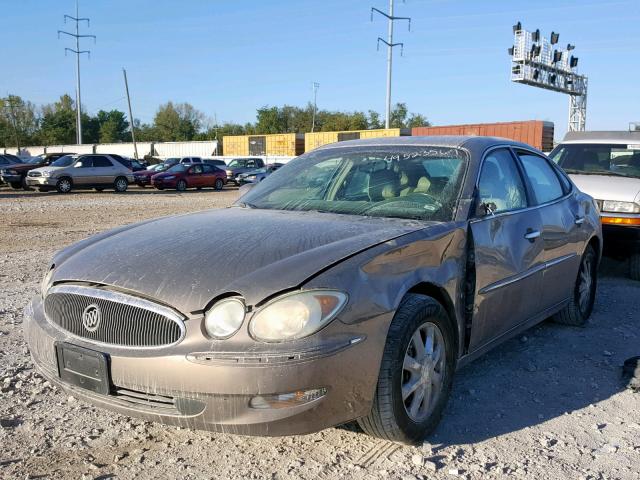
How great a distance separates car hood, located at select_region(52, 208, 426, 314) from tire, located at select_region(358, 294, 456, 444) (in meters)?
0.40

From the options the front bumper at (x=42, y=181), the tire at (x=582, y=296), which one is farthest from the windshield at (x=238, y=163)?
the tire at (x=582, y=296)

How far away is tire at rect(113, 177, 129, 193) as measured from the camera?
87.1ft

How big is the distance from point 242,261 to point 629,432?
232 centimetres

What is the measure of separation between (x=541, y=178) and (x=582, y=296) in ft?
4.05

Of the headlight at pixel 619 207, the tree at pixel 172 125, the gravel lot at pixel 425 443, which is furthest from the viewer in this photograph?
the tree at pixel 172 125

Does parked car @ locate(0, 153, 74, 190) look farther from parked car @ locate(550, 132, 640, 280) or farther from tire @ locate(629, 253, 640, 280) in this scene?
tire @ locate(629, 253, 640, 280)

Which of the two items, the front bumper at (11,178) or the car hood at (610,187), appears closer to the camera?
the car hood at (610,187)

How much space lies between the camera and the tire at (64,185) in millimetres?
24641

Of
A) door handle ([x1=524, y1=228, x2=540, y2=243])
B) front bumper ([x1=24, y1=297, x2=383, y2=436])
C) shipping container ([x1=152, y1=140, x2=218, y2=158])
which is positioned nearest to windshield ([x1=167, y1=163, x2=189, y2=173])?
door handle ([x1=524, y1=228, x2=540, y2=243])

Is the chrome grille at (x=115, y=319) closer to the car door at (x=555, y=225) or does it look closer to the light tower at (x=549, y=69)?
the car door at (x=555, y=225)

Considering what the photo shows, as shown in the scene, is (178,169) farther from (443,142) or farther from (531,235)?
(531,235)

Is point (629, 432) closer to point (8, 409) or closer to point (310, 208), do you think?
point (310, 208)

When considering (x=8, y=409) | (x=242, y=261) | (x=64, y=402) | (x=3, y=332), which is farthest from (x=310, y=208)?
(x=3, y=332)

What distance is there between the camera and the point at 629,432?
11.1 feet
